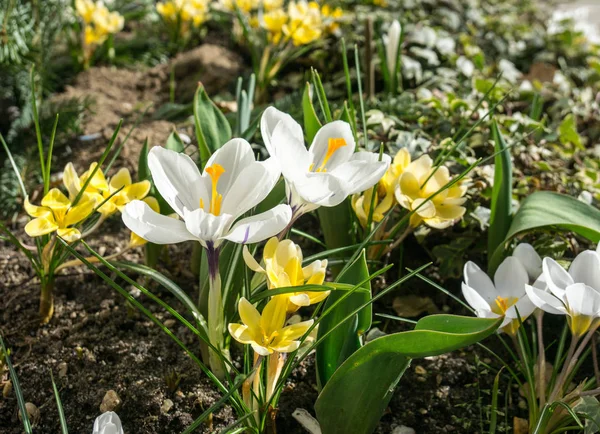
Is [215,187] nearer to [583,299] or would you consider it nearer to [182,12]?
[583,299]

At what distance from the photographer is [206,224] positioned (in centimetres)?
88

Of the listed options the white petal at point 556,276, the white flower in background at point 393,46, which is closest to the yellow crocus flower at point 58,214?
the white petal at point 556,276

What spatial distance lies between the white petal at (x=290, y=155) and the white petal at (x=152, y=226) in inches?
6.8

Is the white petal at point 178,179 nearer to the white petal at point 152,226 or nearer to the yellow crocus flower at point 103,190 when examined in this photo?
the white petal at point 152,226

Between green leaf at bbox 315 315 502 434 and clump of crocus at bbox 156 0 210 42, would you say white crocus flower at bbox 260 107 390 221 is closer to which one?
green leaf at bbox 315 315 502 434

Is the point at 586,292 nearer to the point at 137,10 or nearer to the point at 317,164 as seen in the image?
the point at 317,164

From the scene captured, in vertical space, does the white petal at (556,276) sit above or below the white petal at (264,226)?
below

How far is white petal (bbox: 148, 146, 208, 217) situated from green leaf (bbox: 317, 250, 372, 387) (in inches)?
10.8

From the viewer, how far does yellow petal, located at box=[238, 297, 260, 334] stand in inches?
38.5

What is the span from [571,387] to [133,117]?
1597 mm

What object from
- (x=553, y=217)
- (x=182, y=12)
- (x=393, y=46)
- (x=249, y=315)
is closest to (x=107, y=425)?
(x=249, y=315)

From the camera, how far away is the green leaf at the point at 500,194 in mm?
1339

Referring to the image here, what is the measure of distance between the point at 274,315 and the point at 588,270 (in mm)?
525

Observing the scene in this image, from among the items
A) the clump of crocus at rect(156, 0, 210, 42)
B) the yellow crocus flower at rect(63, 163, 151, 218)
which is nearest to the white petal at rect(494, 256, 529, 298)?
the yellow crocus flower at rect(63, 163, 151, 218)
